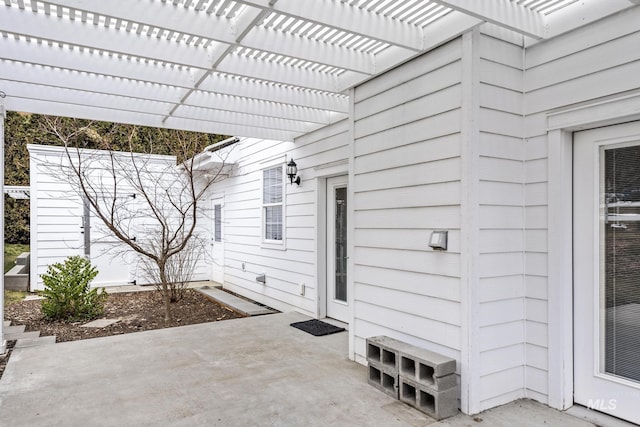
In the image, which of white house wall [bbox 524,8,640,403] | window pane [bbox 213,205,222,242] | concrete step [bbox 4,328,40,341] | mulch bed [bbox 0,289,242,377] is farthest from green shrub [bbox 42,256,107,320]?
white house wall [bbox 524,8,640,403]

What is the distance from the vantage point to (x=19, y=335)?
4.95 m

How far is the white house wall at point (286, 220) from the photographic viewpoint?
5.66 meters

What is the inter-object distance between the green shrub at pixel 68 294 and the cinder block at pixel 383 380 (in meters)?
4.63

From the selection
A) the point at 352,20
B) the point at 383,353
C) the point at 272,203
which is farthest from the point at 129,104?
the point at 383,353

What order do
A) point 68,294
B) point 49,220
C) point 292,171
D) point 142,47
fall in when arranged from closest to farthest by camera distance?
point 142,47 → point 68,294 → point 292,171 → point 49,220

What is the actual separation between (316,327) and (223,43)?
3529mm

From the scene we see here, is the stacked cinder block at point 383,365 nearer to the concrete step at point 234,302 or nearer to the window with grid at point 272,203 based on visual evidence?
the concrete step at point 234,302

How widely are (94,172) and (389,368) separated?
7931mm

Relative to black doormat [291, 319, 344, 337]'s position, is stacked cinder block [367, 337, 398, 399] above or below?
above

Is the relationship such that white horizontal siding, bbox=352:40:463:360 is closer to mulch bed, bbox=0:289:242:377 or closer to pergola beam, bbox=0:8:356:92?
pergola beam, bbox=0:8:356:92

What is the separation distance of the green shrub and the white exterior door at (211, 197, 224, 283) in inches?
143

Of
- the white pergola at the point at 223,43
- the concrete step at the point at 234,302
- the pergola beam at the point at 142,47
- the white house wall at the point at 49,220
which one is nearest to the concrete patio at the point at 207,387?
the concrete step at the point at 234,302

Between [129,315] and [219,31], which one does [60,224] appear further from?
[219,31]

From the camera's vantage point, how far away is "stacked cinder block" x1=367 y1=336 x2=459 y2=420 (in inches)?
107
